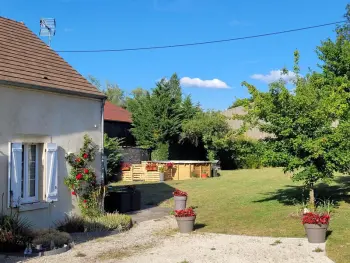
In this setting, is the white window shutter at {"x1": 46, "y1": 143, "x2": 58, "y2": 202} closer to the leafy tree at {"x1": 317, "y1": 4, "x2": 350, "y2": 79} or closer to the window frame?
the window frame

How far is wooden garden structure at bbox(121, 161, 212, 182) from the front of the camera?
27016mm

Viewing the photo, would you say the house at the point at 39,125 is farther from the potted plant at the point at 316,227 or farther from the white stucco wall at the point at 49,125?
the potted plant at the point at 316,227

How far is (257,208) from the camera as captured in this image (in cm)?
1393

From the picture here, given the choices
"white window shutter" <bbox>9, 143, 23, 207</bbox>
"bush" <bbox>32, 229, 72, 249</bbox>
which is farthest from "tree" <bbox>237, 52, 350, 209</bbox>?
"white window shutter" <bbox>9, 143, 23, 207</bbox>

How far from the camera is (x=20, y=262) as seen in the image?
7652 mm

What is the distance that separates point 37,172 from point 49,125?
3.87ft

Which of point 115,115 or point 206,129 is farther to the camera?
point 115,115

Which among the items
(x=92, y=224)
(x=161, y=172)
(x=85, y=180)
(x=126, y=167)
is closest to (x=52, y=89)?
(x=85, y=180)

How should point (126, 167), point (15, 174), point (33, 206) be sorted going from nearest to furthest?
point (15, 174), point (33, 206), point (126, 167)

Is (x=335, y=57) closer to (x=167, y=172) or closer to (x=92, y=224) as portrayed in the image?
(x=92, y=224)

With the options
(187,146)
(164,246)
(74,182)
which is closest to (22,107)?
(74,182)

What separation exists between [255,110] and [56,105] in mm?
5383

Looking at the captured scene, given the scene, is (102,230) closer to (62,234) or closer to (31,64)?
(62,234)

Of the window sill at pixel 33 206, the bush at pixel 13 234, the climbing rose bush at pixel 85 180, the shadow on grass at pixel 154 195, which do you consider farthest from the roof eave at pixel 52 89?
the shadow on grass at pixel 154 195
